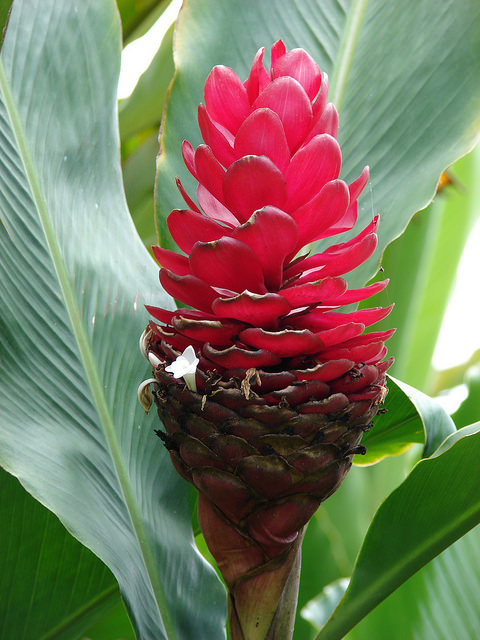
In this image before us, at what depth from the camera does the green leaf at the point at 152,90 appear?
108 cm

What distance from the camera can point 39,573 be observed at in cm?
73

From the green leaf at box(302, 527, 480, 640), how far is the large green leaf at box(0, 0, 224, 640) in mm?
246

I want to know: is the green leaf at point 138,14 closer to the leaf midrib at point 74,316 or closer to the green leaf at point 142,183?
the green leaf at point 142,183

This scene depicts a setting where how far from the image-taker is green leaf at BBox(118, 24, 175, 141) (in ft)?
3.54

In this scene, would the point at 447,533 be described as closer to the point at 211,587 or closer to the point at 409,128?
the point at 211,587

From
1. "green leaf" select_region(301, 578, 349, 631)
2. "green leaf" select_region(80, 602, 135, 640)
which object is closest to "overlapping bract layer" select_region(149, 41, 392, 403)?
"green leaf" select_region(301, 578, 349, 631)

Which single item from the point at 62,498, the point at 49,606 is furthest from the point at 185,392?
the point at 49,606

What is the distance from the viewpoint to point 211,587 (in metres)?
0.66

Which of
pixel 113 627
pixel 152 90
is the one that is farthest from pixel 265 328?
pixel 152 90

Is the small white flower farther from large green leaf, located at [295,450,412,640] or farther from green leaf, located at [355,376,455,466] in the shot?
large green leaf, located at [295,450,412,640]

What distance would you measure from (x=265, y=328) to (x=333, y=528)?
2.41 ft

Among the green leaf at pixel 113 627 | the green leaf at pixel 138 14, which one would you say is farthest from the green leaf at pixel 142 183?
the green leaf at pixel 113 627

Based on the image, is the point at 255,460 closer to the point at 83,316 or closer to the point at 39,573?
the point at 83,316

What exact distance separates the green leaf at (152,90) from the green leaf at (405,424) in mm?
675
